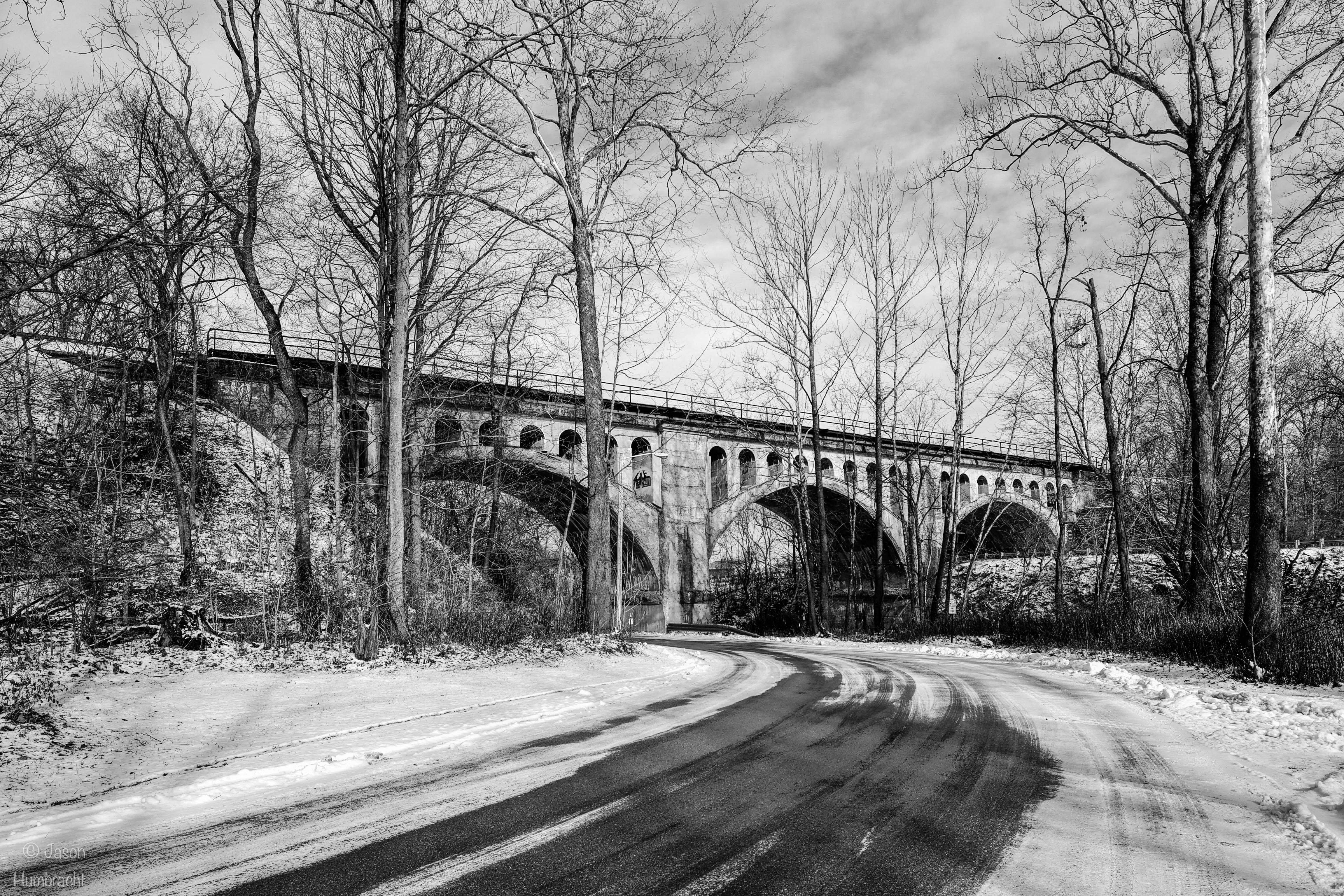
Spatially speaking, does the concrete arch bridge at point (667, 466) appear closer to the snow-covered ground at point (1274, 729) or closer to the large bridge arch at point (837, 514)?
the large bridge arch at point (837, 514)

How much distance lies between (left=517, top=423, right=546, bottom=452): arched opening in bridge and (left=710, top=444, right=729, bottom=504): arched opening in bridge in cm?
1001

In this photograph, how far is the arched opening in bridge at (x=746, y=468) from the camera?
40.1 m


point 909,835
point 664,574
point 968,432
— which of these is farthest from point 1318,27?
point 664,574

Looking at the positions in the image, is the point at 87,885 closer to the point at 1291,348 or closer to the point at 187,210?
the point at 187,210

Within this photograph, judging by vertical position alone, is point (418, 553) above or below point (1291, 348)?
below

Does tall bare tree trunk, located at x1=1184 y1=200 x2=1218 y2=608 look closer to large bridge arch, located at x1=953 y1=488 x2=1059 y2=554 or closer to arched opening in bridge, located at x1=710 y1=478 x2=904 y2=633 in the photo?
arched opening in bridge, located at x1=710 y1=478 x2=904 y2=633

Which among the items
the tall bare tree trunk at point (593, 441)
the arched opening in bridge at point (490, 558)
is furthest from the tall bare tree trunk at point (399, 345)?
the tall bare tree trunk at point (593, 441)

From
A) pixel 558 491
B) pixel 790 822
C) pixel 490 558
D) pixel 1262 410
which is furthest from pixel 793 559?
pixel 790 822

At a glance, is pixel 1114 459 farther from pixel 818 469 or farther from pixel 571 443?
pixel 571 443

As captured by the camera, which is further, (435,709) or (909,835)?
(435,709)

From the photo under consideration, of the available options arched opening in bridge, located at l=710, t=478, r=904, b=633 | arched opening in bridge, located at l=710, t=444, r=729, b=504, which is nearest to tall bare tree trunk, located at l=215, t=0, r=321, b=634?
arched opening in bridge, located at l=710, t=478, r=904, b=633

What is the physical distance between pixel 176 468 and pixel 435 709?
9.17m

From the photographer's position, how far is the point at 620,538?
24.7m

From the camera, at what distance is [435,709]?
21.0 feet
